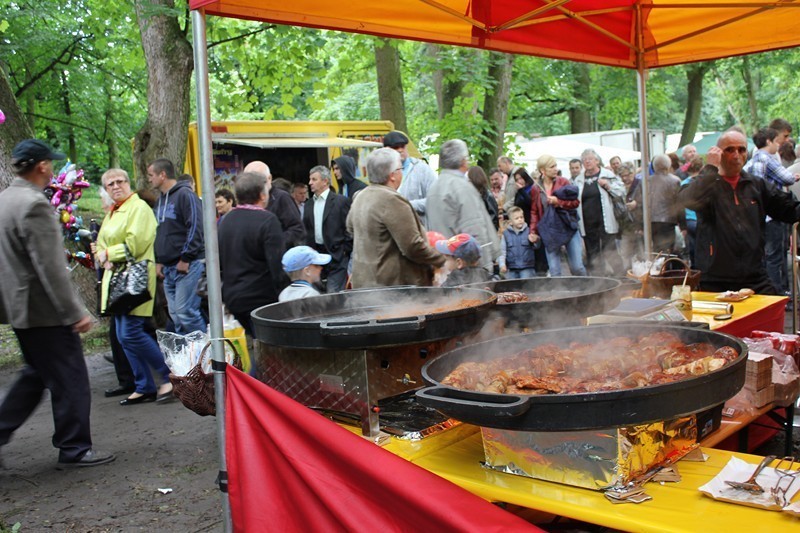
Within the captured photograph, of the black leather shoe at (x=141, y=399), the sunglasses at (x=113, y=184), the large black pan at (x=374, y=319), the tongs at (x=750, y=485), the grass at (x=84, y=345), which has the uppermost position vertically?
the sunglasses at (x=113, y=184)

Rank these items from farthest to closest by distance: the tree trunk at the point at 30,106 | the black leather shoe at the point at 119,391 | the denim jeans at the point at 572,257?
the tree trunk at the point at 30,106 < the denim jeans at the point at 572,257 < the black leather shoe at the point at 119,391

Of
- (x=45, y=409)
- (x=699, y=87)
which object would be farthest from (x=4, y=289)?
(x=699, y=87)

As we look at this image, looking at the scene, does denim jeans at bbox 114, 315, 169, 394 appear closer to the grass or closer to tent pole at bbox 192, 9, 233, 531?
the grass

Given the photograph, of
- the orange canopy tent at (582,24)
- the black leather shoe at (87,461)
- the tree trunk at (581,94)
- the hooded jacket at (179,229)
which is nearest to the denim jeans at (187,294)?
the hooded jacket at (179,229)

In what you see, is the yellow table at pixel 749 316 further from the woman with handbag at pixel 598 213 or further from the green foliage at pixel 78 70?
the green foliage at pixel 78 70

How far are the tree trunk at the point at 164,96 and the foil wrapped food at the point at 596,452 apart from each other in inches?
305

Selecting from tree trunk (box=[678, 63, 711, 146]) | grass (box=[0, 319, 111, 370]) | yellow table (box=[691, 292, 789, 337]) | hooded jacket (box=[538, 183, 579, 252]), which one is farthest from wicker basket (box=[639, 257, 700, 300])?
tree trunk (box=[678, 63, 711, 146])

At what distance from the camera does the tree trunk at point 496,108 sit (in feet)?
43.0

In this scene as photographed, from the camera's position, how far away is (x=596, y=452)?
202cm

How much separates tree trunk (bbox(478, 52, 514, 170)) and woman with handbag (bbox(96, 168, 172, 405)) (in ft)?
25.3

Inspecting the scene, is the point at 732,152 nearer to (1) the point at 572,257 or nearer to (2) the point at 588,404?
(2) the point at 588,404

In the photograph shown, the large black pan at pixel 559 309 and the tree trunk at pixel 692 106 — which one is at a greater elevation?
the tree trunk at pixel 692 106

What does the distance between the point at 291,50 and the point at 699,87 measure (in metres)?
17.3

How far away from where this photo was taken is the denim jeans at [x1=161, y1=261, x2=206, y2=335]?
275 inches
